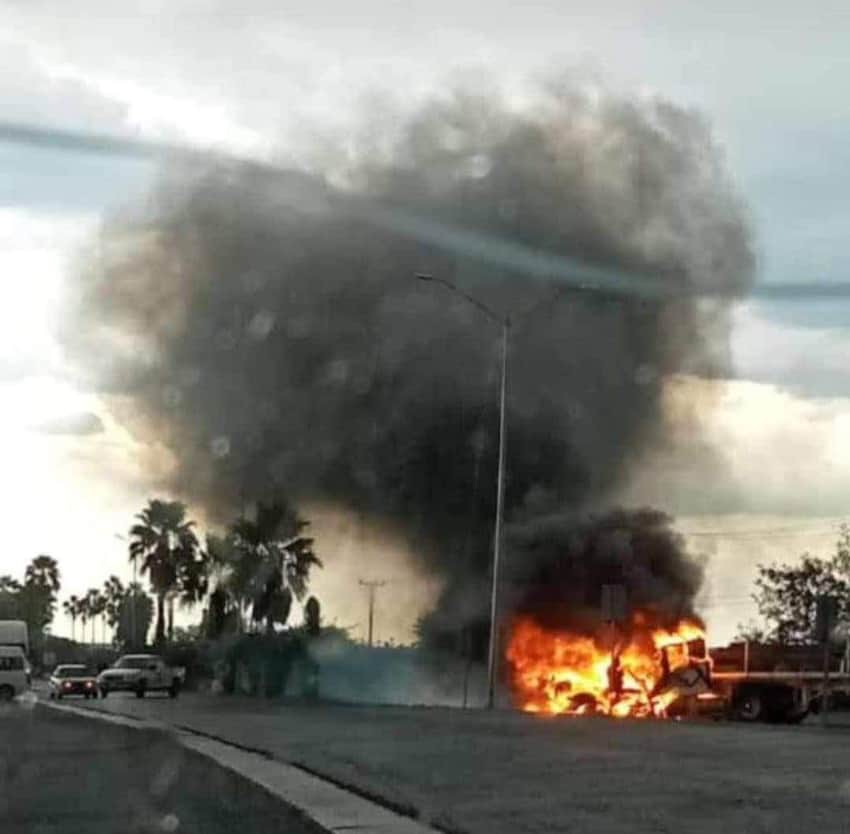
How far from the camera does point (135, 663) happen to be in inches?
2591

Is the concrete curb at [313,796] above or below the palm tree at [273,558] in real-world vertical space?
below

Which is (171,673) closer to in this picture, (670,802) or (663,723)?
(663,723)

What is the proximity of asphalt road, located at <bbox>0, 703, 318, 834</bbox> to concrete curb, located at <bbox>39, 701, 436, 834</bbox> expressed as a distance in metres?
0.13

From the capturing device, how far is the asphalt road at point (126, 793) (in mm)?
15000

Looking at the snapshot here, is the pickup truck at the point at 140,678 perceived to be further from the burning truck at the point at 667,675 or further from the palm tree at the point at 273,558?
the burning truck at the point at 667,675

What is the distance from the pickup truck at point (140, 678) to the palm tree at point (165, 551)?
32.9 meters

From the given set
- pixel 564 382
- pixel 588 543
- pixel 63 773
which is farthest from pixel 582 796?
pixel 564 382

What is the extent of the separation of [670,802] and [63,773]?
8.58m

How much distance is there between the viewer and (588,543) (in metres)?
60.6

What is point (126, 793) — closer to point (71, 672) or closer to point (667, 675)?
point (667, 675)

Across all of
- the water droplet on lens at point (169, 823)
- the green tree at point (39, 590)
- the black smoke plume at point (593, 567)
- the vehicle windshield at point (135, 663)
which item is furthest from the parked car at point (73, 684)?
the green tree at point (39, 590)

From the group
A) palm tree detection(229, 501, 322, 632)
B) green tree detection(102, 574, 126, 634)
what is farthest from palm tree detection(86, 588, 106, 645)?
palm tree detection(229, 501, 322, 632)

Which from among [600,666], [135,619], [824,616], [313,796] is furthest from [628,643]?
[135,619]

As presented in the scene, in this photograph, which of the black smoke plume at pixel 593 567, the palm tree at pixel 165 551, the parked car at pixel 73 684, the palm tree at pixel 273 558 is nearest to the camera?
the black smoke plume at pixel 593 567
